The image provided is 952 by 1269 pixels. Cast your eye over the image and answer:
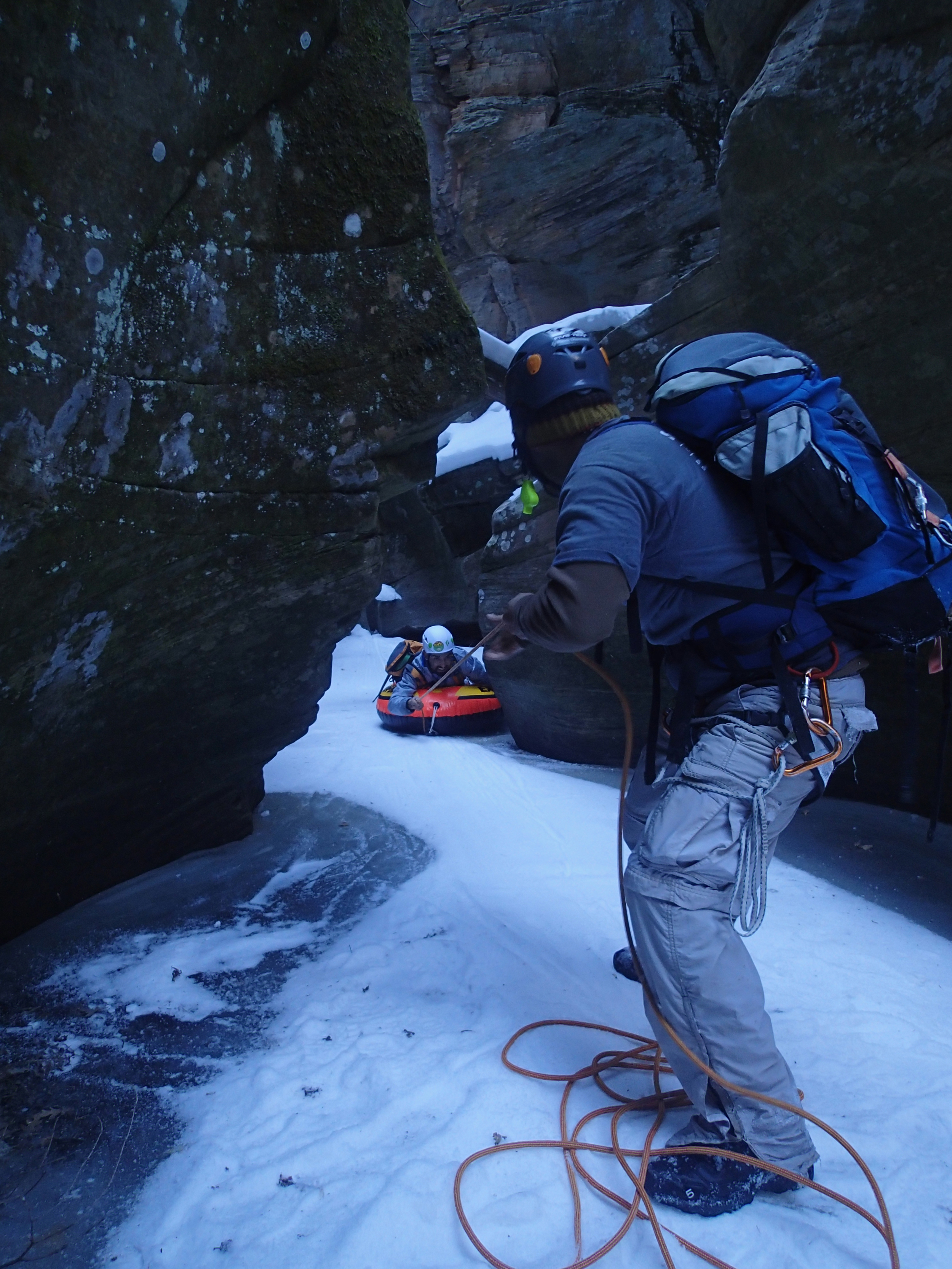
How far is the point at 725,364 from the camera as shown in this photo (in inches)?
78.6

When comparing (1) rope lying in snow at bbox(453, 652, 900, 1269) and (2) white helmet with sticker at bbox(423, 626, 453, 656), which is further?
(2) white helmet with sticker at bbox(423, 626, 453, 656)

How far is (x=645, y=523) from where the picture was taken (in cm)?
196

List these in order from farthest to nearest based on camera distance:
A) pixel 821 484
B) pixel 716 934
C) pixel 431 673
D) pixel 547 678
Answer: pixel 431 673 < pixel 547 678 < pixel 716 934 < pixel 821 484

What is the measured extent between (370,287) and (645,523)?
198 centimetres

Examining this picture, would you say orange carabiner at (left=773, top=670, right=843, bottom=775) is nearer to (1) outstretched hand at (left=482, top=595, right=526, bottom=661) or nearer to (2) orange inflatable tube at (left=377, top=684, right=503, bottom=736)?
(1) outstretched hand at (left=482, top=595, right=526, bottom=661)

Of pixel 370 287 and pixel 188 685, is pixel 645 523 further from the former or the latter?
pixel 188 685

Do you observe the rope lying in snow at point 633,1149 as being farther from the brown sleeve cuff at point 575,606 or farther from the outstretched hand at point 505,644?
the brown sleeve cuff at point 575,606

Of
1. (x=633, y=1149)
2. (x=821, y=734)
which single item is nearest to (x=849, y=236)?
(x=821, y=734)

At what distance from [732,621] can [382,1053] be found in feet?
5.76

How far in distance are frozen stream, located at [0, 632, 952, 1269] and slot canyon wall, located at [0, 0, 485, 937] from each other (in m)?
0.78

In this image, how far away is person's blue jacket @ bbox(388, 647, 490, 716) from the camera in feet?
28.4

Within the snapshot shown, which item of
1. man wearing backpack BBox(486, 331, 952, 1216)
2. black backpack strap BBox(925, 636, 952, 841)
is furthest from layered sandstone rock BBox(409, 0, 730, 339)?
man wearing backpack BBox(486, 331, 952, 1216)

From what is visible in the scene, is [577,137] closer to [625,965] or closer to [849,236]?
[849,236]

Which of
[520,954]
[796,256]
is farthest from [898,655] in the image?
[520,954]
